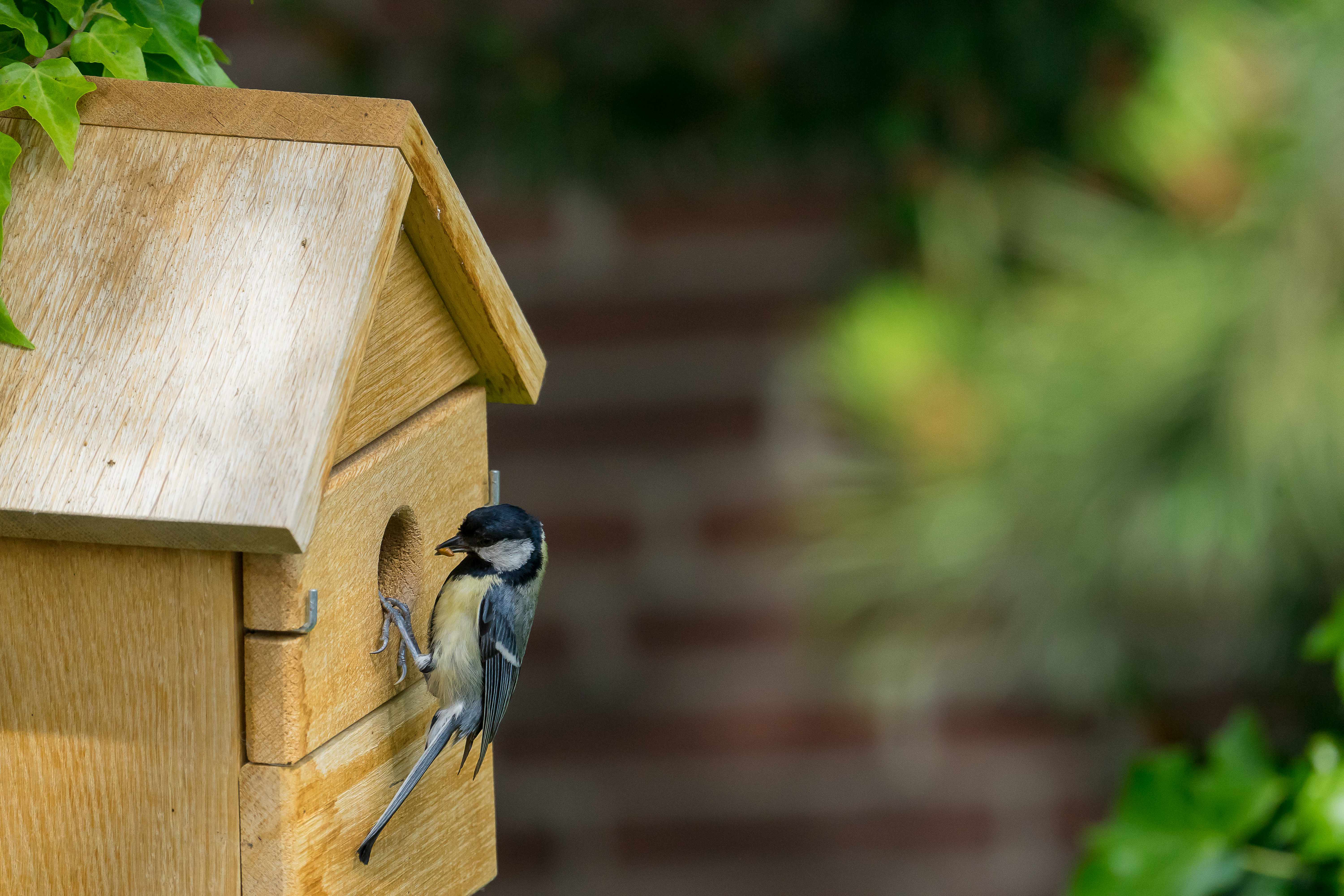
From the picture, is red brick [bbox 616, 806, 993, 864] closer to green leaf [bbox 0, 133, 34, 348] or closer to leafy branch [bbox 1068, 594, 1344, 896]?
leafy branch [bbox 1068, 594, 1344, 896]

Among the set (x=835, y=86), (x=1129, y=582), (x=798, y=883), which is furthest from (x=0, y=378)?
(x=798, y=883)

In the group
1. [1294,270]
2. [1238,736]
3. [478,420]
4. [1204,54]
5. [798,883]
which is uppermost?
[1204,54]

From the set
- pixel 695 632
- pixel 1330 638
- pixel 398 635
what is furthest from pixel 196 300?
pixel 695 632

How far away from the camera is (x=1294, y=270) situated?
3.63 feet

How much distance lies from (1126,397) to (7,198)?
2.95 ft

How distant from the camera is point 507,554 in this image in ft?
2.57

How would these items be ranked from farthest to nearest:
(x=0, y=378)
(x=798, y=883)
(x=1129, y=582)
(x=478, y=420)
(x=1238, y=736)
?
(x=798, y=883), (x=1129, y=582), (x=1238, y=736), (x=478, y=420), (x=0, y=378)

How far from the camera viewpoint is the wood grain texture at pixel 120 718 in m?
0.61

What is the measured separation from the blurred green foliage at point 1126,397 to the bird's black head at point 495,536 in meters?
0.62

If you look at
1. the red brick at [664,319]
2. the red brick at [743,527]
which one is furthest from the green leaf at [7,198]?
the red brick at [743,527]

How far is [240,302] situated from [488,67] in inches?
29.6

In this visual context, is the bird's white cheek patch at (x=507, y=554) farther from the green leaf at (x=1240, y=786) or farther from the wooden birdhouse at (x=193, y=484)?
the green leaf at (x=1240, y=786)

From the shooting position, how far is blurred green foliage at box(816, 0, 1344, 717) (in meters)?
1.11

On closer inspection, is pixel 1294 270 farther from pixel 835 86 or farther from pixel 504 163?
pixel 504 163
